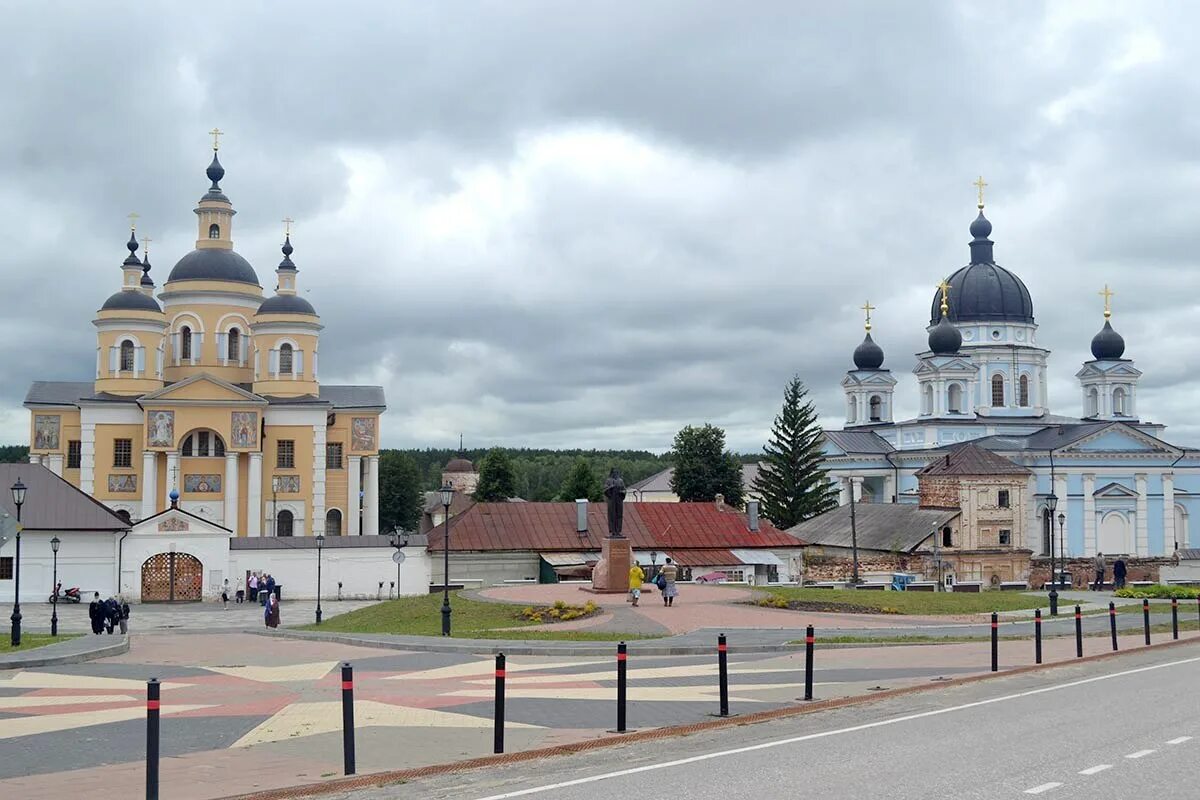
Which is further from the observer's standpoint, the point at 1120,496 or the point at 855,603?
the point at 1120,496

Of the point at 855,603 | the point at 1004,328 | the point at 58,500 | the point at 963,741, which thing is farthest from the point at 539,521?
the point at 1004,328

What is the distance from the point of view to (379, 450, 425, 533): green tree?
100m

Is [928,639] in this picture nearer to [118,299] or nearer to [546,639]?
[546,639]

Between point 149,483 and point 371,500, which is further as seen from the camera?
point 371,500

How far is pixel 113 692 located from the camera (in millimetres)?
17125

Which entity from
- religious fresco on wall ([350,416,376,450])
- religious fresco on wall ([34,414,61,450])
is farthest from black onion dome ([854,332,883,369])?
religious fresco on wall ([34,414,61,450])

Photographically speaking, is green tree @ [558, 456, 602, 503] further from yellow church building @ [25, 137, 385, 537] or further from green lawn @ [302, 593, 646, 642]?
green lawn @ [302, 593, 646, 642]

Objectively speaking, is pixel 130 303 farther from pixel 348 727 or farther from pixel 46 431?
pixel 348 727

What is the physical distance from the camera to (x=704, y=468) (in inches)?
3324

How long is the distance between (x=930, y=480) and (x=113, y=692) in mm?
52280

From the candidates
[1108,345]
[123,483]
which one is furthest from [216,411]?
[1108,345]

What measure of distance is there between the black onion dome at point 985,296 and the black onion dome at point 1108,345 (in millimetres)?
4841

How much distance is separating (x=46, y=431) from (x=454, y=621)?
43.9m

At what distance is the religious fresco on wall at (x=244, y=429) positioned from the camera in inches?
2405
